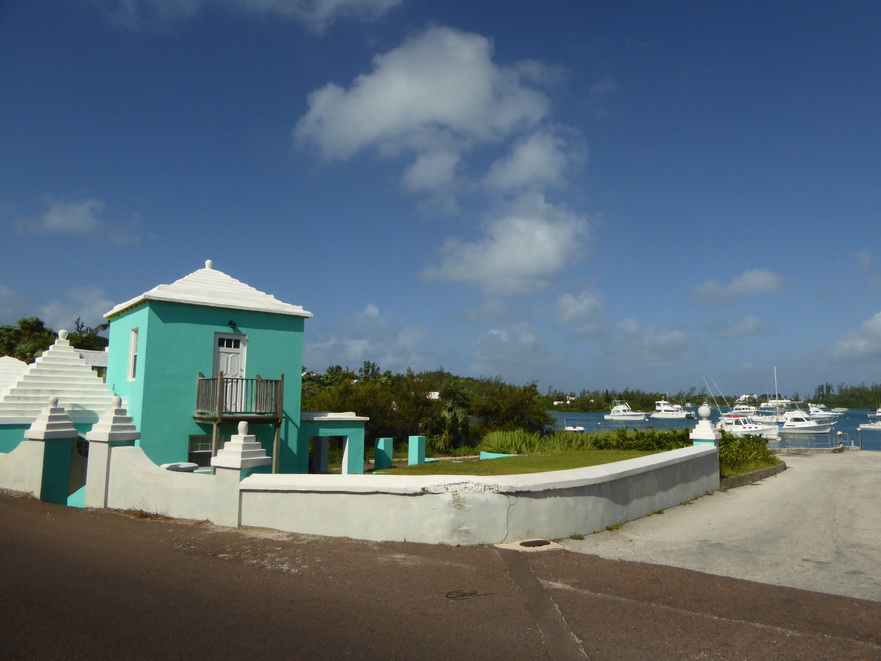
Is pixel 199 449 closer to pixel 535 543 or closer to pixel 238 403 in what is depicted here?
pixel 238 403

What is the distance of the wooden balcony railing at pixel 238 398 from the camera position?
15.4 metres

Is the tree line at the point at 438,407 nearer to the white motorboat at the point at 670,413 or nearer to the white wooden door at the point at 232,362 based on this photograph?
the white wooden door at the point at 232,362

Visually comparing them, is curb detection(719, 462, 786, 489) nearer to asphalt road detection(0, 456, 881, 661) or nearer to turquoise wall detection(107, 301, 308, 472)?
asphalt road detection(0, 456, 881, 661)

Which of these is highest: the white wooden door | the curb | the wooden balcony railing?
the white wooden door

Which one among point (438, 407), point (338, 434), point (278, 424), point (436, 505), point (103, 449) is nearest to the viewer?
point (436, 505)

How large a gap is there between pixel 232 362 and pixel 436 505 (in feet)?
36.6

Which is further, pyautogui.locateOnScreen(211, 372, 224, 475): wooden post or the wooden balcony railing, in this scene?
the wooden balcony railing

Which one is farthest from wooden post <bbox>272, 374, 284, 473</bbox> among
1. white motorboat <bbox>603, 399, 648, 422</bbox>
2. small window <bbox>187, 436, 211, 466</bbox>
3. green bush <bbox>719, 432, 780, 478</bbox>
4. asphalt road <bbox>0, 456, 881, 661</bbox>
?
white motorboat <bbox>603, 399, 648, 422</bbox>

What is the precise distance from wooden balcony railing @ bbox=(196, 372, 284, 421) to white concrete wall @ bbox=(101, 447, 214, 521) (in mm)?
5767

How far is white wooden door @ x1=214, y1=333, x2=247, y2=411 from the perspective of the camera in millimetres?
15773

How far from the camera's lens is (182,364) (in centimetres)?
1576

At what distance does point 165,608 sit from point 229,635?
0.88m

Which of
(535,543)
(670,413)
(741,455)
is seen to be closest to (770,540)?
(535,543)

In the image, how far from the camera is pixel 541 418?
3000 cm
